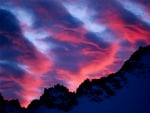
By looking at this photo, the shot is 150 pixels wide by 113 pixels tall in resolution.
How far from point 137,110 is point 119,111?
35.8 ft

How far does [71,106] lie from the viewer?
197 meters

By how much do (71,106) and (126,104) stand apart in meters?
31.5

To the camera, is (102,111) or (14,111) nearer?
(14,111)

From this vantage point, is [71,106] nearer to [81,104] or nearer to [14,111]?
[81,104]

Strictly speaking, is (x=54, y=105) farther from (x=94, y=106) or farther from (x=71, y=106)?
(x=94, y=106)

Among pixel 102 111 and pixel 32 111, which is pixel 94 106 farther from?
pixel 32 111

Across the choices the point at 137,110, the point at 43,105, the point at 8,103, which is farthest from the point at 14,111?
the point at 137,110

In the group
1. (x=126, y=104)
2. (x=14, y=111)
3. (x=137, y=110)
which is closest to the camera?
(x=14, y=111)

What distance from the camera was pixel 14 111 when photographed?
167875 mm

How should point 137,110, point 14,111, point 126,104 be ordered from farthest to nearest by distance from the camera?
1. point 126,104
2. point 137,110
3. point 14,111

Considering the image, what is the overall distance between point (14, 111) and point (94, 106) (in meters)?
51.5

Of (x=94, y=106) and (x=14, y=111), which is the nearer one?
(x=14, y=111)

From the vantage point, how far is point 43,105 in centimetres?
19750

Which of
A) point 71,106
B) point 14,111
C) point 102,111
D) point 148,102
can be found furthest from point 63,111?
point 148,102
